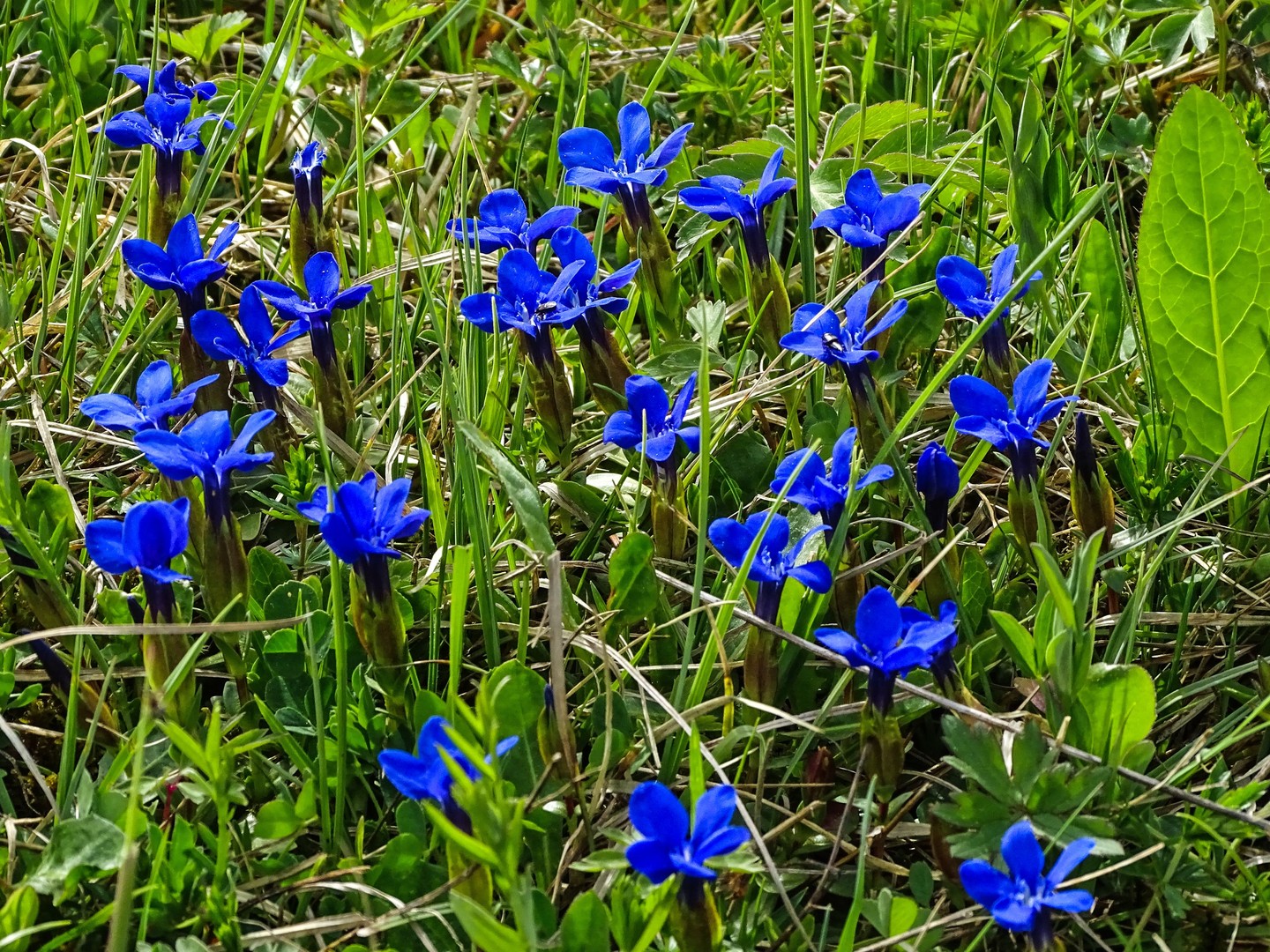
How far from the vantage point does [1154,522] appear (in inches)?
75.6

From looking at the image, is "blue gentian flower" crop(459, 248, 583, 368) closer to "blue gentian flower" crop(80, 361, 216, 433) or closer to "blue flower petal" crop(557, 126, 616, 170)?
"blue flower petal" crop(557, 126, 616, 170)

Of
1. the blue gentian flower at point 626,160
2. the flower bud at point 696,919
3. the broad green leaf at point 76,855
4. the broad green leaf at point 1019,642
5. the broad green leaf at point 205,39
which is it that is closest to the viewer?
the flower bud at point 696,919

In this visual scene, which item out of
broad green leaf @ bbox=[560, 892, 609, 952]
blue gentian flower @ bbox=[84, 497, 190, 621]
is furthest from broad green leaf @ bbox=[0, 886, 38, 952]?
blue gentian flower @ bbox=[84, 497, 190, 621]

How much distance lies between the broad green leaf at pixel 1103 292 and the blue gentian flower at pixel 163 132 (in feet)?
5.20

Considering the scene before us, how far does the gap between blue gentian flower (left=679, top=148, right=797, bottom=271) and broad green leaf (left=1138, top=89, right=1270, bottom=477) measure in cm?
61

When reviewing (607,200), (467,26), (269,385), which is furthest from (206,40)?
(269,385)

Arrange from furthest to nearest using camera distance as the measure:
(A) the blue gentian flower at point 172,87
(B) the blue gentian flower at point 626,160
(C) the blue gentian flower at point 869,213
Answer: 1. (A) the blue gentian flower at point 172,87
2. (B) the blue gentian flower at point 626,160
3. (C) the blue gentian flower at point 869,213

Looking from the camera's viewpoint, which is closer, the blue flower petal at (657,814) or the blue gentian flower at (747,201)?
the blue flower petal at (657,814)

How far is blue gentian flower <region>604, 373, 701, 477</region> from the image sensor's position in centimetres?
176

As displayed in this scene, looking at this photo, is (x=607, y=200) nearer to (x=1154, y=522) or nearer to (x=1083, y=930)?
(x=1154, y=522)

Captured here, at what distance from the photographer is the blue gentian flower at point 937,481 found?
1739mm

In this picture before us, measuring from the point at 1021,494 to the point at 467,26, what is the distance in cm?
236

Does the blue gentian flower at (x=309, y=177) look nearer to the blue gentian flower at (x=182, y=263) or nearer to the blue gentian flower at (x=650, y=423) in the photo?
the blue gentian flower at (x=182, y=263)

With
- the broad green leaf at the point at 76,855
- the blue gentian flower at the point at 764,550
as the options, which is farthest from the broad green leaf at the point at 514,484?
the broad green leaf at the point at 76,855
